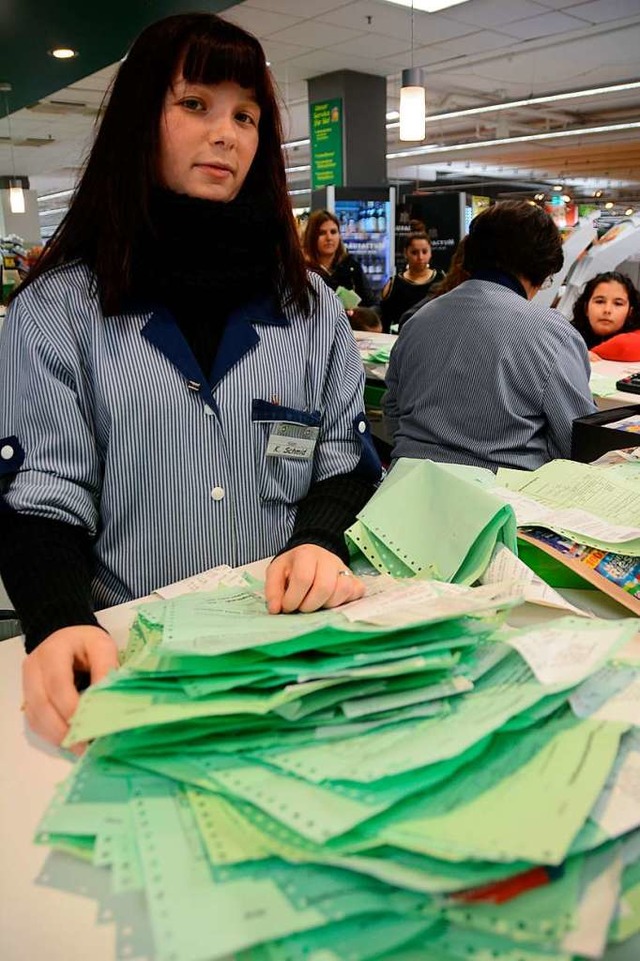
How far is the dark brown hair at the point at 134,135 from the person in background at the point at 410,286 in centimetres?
498

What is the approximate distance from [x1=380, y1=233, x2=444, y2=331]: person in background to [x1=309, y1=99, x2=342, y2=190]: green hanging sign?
3.26 m

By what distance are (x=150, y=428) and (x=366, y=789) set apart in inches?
29.4

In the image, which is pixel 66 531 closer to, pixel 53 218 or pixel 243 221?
pixel 243 221

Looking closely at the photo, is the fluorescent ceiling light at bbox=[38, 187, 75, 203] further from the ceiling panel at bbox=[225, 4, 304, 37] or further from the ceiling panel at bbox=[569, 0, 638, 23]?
the ceiling panel at bbox=[569, 0, 638, 23]

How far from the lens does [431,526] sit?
43.8 inches

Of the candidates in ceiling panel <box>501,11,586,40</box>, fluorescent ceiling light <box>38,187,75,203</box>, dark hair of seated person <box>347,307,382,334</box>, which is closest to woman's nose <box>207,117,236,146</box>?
dark hair of seated person <box>347,307,382,334</box>

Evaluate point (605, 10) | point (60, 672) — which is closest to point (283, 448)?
point (60, 672)

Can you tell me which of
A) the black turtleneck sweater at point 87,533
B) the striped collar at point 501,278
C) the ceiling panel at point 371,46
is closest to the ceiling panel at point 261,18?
the ceiling panel at point 371,46

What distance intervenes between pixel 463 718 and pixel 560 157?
17.1m

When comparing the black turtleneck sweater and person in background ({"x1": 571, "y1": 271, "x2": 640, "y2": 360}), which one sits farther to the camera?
person in background ({"x1": 571, "y1": 271, "x2": 640, "y2": 360})

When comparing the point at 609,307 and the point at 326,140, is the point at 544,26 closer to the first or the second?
the point at 326,140

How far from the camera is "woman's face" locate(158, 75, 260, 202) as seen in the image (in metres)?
1.18

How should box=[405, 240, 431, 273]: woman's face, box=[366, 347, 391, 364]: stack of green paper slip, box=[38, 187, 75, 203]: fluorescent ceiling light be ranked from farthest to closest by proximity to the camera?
box=[38, 187, 75, 203]: fluorescent ceiling light → box=[405, 240, 431, 273]: woman's face → box=[366, 347, 391, 364]: stack of green paper slip

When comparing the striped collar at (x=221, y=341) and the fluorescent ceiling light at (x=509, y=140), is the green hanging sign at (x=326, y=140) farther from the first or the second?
the striped collar at (x=221, y=341)
